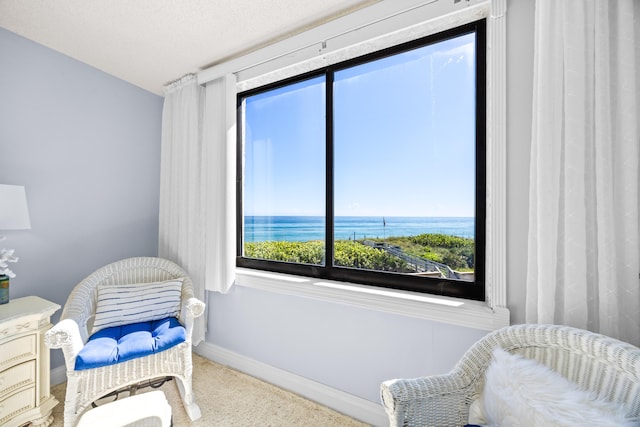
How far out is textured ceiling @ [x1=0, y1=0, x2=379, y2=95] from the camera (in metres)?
1.72

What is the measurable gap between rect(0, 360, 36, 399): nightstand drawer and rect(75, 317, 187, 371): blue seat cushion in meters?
0.34

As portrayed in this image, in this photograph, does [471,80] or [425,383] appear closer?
[425,383]

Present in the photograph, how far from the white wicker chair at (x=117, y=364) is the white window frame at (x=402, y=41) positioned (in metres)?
0.62

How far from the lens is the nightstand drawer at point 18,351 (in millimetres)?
1562

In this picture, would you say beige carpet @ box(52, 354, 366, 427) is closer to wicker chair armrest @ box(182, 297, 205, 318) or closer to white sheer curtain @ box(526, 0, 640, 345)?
Result: wicker chair armrest @ box(182, 297, 205, 318)

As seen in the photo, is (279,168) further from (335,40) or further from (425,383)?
(425,383)

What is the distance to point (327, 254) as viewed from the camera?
6.62 feet

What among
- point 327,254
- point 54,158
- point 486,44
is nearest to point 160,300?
point 327,254

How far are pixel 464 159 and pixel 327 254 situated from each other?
103 cm

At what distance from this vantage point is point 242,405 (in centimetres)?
186

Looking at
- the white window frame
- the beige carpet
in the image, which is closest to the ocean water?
the white window frame

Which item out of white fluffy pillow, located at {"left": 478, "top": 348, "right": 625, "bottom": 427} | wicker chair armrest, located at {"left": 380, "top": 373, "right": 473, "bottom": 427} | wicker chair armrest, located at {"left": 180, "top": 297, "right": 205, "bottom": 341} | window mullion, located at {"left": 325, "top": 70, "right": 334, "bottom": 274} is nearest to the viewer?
white fluffy pillow, located at {"left": 478, "top": 348, "right": 625, "bottom": 427}

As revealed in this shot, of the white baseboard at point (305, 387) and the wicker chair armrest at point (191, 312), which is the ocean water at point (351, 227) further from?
the white baseboard at point (305, 387)

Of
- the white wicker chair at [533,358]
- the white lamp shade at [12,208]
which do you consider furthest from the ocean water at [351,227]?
the white lamp shade at [12,208]
